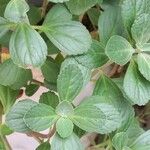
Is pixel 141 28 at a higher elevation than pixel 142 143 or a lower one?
higher

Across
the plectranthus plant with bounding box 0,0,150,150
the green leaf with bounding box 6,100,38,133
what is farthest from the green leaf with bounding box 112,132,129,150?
the green leaf with bounding box 6,100,38,133

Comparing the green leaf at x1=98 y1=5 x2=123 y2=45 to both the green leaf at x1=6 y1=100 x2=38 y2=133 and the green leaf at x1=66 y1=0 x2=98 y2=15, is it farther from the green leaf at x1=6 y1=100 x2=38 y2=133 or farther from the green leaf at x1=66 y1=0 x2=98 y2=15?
the green leaf at x1=6 y1=100 x2=38 y2=133

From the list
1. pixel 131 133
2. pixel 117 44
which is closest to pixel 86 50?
pixel 117 44

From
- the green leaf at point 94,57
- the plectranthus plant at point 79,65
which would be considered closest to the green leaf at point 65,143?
the plectranthus plant at point 79,65

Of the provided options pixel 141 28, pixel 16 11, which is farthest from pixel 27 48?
pixel 141 28

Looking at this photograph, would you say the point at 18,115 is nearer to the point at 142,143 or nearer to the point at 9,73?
the point at 9,73

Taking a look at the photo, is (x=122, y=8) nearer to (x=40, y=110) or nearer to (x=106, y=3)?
(x=106, y=3)
